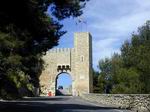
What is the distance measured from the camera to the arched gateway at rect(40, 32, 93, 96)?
106m

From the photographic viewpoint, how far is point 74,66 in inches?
4272

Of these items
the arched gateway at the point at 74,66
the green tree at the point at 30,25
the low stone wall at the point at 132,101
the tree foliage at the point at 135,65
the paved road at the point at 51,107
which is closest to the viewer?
the green tree at the point at 30,25

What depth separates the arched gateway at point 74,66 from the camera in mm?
105750

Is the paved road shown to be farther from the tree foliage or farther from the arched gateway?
the arched gateway

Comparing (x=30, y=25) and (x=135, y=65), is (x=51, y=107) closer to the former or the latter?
(x=30, y=25)

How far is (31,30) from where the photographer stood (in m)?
30.1

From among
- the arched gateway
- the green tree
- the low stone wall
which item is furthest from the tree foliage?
the arched gateway

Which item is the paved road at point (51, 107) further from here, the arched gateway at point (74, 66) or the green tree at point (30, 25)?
→ the arched gateway at point (74, 66)

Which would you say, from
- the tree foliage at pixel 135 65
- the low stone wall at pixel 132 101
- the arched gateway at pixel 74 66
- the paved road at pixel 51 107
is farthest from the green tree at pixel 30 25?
the arched gateway at pixel 74 66

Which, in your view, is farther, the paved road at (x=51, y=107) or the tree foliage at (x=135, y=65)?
the tree foliage at (x=135, y=65)

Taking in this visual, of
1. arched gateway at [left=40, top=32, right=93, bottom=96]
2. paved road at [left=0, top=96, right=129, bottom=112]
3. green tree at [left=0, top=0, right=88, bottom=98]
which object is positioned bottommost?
paved road at [left=0, top=96, right=129, bottom=112]

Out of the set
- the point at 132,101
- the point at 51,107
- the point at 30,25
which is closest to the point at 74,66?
the point at 51,107

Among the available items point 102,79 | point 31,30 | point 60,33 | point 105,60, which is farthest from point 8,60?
point 105,60

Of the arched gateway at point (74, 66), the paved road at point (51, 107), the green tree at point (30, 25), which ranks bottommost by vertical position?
the paved road at point (51, 107)
